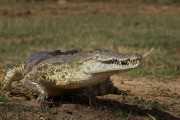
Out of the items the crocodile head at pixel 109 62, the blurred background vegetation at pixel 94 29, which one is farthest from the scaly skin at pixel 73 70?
the blurred background vegetation at pixel 94 29

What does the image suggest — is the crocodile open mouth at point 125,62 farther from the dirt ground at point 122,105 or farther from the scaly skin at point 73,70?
the dirt ground at point 122,105

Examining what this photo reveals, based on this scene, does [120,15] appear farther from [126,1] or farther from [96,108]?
[96,108]

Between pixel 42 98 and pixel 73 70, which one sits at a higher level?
pixel 73 70

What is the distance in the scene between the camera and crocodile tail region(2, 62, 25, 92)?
6861 millimetres

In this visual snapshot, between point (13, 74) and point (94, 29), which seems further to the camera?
point (94, 29)

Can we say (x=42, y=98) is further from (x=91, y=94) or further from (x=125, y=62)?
(x=125, y=62)

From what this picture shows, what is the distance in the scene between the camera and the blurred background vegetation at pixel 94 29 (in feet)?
47.7

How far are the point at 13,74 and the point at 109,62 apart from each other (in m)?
1.60

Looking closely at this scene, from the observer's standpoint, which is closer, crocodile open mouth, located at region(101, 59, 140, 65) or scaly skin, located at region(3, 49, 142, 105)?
crocodile open mouth, located at region(101, 59, 140, 65)

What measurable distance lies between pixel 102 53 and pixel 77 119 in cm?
75

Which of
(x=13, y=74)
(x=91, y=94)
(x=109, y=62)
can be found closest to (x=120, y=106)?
(x=91, y=94)

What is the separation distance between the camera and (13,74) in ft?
22.6

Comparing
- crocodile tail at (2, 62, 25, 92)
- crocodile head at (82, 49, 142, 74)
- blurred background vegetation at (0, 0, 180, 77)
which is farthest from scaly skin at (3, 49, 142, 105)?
blurred background vegetation at (0, 0, 180, 77)

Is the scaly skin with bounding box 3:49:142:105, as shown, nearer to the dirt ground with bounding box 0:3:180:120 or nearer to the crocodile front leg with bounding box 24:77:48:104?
the crocodile front leg with bounding box 24:77:48:104
